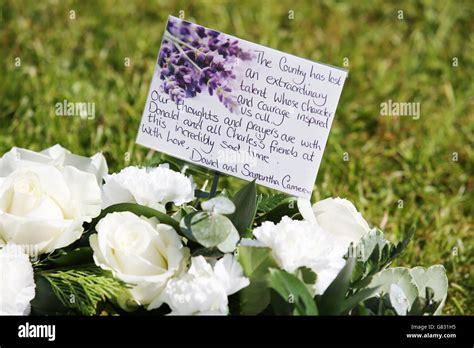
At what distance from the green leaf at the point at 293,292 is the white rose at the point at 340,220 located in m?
0.19

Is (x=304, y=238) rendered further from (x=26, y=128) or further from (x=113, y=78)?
(x=113, y=78)

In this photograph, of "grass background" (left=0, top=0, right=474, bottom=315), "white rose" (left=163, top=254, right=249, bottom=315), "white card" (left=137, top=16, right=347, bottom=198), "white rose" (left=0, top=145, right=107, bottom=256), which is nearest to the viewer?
"white rose" (left=163, top=254, right=249, bottom=315)

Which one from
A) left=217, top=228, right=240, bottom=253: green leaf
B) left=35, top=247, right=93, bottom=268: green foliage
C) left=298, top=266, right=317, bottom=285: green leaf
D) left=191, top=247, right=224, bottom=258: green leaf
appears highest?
left=217, top=228, right=240, bottom=253: green leaf

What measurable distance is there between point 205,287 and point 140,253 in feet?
0.41

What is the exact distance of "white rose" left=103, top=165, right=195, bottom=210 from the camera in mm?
1234

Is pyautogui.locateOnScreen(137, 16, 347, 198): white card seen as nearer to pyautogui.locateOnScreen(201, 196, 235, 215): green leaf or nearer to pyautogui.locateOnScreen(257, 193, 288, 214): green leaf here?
pyautogui.locateOnScreen(257, 193, 288, 214): green leaf

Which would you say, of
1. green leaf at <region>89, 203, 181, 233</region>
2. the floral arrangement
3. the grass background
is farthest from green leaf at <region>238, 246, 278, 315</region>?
A: the grass background

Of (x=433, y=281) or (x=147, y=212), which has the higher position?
(x=147, y=212)

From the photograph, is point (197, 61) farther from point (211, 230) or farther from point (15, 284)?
point (15, 284)

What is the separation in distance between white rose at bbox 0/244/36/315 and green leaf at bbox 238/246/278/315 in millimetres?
312

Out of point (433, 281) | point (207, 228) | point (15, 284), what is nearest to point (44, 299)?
point (15, 284)

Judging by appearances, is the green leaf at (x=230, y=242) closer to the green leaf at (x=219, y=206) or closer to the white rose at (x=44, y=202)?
the green leaf at (x=219, y=206)

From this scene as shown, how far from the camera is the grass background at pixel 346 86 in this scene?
209 centimetres

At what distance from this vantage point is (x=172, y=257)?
1.13 meters
